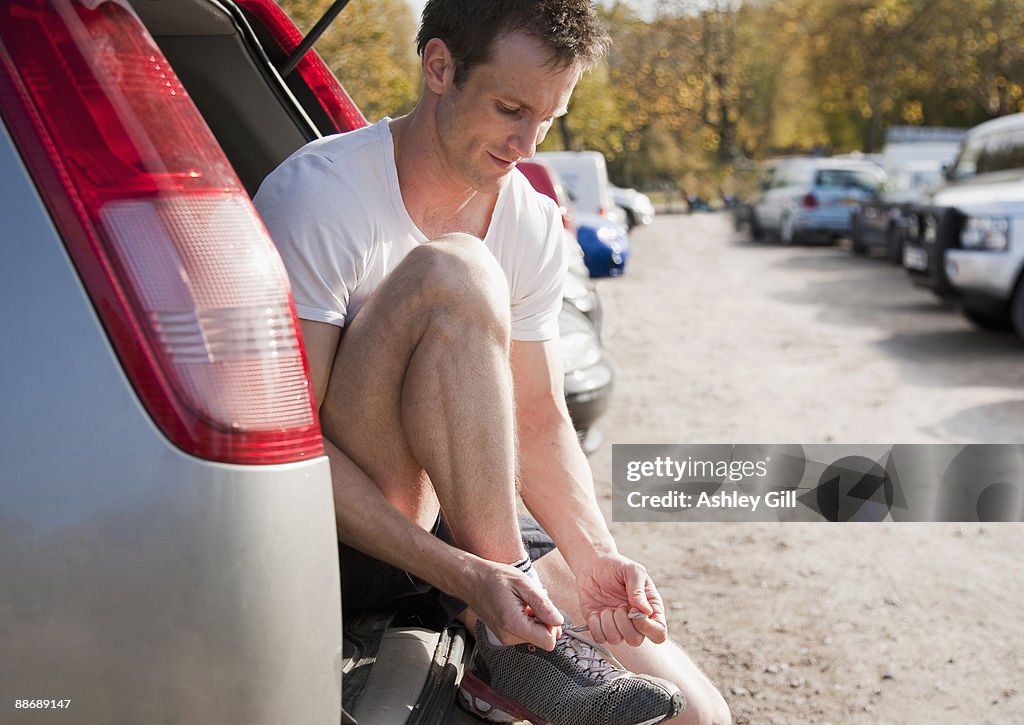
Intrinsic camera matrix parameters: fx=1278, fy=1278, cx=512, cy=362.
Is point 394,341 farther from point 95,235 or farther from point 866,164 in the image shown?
point 866,164

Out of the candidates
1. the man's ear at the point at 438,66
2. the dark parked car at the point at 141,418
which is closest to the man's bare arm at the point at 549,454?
the man's ear at the point at 438,66

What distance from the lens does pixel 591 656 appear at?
224 centimetres

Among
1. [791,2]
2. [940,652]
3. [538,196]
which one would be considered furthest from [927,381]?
[791,2]

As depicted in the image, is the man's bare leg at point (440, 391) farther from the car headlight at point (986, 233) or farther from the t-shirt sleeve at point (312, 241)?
the car headlight at point (986, 233)

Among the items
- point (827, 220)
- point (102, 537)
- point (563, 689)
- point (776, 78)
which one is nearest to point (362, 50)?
point (563, 689)

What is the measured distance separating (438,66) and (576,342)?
8.56 ft

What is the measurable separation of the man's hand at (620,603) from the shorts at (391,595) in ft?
0.84

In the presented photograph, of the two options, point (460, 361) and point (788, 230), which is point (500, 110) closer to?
point (460, 361)

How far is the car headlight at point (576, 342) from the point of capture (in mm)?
4855

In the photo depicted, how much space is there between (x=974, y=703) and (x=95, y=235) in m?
2.63

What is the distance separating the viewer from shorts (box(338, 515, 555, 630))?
231 cm

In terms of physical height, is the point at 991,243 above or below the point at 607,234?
above

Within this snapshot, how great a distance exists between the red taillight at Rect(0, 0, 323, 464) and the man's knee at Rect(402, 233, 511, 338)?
0.50m

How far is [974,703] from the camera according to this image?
10.7 feet
